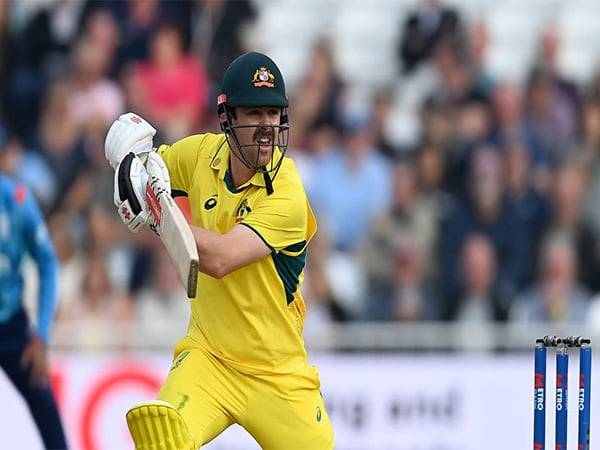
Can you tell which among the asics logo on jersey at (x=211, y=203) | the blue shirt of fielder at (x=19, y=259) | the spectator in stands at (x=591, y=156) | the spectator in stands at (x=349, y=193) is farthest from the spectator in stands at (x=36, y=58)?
the asics logo on jersey at (x=211, y=203)

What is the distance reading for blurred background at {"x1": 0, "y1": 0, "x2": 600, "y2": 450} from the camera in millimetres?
9836

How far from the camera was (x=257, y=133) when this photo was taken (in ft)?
17.4

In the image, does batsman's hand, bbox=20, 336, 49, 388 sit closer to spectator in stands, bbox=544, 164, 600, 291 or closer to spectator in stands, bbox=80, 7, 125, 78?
spectator in stands, bbox=80, 7, 125, 78

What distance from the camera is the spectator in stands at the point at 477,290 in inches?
427

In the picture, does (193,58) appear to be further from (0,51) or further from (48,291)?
(48,291)

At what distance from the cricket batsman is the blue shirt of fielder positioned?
242cm

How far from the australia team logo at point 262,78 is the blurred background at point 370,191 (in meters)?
4.59

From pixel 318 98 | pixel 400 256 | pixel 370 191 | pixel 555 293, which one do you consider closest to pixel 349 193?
pixel 370 191

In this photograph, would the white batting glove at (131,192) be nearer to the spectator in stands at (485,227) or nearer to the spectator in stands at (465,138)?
the spectator in stands at (485,227)

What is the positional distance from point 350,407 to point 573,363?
5.50 feet

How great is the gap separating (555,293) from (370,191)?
1593 mm

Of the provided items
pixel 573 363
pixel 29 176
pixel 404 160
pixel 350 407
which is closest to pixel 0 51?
pixel 29 176

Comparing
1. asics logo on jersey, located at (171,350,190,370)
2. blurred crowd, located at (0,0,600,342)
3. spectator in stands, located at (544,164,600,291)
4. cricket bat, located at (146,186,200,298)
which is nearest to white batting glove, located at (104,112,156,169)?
cricket bat, located at (146,186,200,298)

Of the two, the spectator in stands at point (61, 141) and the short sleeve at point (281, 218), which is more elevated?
the spectator in stands at point (61, 141)
